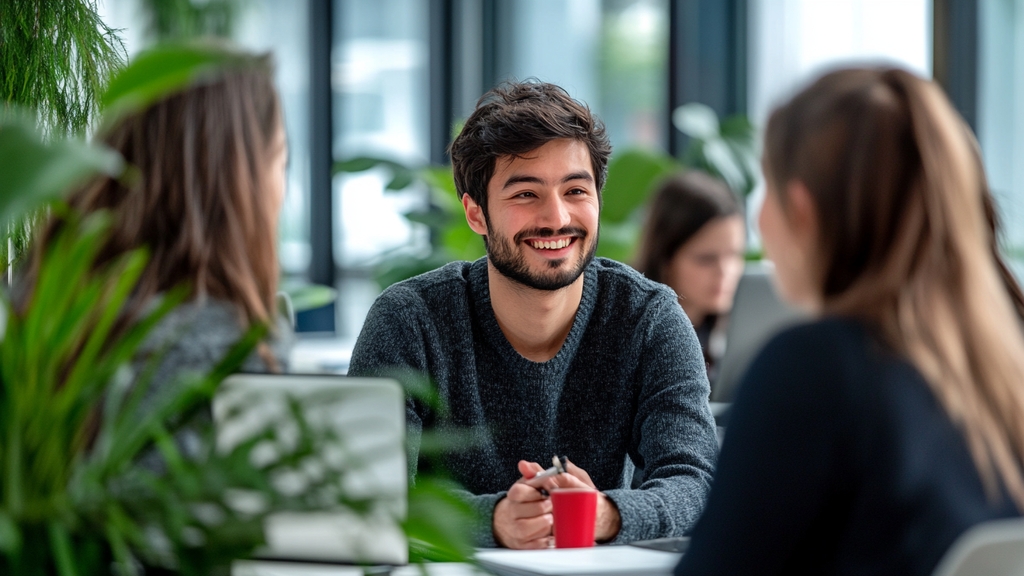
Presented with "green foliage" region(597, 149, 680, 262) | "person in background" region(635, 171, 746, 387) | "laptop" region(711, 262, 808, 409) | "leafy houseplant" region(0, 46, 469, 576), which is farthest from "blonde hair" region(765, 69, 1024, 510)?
"green foliage" region(597, 149, 680, 262)

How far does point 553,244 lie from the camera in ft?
5.99

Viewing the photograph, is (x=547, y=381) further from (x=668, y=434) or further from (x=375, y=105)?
(x=375, y=105)

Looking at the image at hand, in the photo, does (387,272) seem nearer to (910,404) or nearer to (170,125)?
(170,125)

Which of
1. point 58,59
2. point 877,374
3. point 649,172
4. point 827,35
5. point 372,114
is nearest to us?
point 877,374

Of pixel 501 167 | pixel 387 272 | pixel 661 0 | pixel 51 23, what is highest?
pixel 661 0

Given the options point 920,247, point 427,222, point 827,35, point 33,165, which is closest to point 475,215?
point 920,247

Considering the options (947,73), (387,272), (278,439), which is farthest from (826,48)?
(278,439)

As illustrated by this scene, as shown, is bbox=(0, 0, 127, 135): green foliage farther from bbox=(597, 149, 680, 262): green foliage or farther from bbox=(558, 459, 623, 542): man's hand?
bbox=(597, 149, 680, 262): green foliage

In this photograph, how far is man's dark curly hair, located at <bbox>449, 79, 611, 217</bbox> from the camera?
1.82 meters

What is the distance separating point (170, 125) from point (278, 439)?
1.75 ft

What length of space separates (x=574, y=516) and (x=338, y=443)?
2.25ft

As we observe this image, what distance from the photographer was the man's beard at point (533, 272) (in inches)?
71.7

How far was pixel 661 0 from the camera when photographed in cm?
482

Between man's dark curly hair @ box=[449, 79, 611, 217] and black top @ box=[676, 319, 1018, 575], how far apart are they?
941mm
